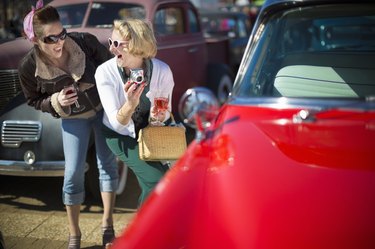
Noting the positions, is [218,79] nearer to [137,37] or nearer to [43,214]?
[43,214]

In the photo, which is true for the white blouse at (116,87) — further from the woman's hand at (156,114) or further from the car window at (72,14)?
the car window at (72,14)

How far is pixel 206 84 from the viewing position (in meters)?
6.46

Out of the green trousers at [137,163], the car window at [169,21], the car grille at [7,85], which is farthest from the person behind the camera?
the car window at [169,21]

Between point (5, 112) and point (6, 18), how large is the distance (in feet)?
4.86

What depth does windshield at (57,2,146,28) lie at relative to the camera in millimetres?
5004

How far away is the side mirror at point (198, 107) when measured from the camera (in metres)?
1.91

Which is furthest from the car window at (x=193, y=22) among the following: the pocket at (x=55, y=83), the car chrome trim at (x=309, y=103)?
the car chrome trim at (x=309, y=103)

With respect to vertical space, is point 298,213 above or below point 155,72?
below

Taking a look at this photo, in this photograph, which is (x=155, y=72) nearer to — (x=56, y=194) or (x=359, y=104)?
(x=359, y=104)

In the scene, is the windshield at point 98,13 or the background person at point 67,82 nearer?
the background person at point 67,82

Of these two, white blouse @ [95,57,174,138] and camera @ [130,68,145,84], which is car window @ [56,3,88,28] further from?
camera @ [130,68,145,84]

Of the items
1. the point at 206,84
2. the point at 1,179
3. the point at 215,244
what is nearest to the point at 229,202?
the point at 215,244

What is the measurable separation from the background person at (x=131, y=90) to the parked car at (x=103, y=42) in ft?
3.98

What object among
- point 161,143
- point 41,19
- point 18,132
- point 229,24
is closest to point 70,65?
point 41,19
